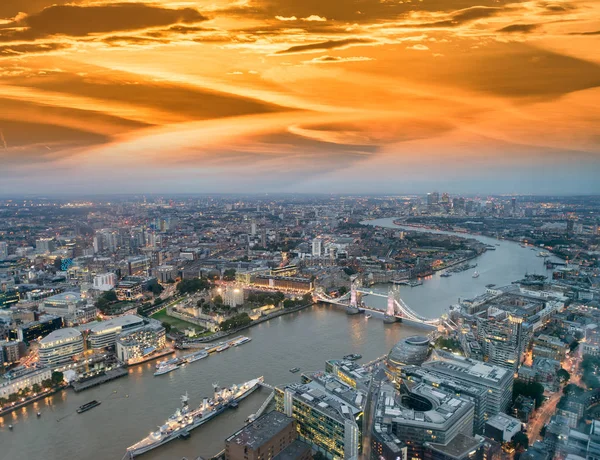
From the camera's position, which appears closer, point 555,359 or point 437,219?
point 555,359

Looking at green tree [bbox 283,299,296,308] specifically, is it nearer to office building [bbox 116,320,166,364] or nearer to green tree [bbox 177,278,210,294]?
green tree [bbox 177,278,210,294]

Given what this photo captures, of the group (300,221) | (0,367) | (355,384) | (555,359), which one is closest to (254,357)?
(355,384)

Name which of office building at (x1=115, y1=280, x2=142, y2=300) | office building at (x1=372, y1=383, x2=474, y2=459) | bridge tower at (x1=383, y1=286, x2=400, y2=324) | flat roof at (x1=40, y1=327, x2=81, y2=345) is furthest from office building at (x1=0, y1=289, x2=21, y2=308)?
office building at (x1=372, y1=383, x2=474, y2=459)

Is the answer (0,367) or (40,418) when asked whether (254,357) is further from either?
(0,367)

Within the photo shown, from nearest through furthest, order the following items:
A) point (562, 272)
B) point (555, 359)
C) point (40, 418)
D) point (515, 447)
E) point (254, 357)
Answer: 1. point (515, 447)
2. point (40, 418)
3. point (555, 359)
4. point (254, 357)
5. point (562, 272)

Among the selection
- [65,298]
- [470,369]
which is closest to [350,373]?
[470,369]

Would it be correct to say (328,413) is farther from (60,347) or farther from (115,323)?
(115,323)
